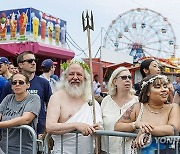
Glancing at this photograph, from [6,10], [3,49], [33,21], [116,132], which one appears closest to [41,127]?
[116,132]

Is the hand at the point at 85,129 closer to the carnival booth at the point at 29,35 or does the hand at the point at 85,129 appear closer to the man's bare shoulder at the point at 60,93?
the man's bare shoulder at the point at 60,93

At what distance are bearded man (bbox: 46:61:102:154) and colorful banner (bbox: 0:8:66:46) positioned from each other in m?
9.40

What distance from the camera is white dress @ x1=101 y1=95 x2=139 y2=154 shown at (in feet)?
11.8

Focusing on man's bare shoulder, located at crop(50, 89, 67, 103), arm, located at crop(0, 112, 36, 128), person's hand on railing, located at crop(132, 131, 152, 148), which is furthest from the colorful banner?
person's hand on railing, located at crop(132, 131, 152, 148)

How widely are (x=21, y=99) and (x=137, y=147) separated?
154cm

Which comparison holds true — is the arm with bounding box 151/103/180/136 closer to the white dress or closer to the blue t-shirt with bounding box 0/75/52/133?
the white dress

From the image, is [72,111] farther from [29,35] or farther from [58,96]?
[29,35]

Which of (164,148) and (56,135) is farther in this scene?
(56,135)

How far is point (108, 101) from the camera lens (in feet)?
12.9

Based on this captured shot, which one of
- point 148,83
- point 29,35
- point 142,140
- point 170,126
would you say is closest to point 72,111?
point 148,83

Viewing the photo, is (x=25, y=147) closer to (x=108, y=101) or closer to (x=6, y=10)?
(x=108, y=101)

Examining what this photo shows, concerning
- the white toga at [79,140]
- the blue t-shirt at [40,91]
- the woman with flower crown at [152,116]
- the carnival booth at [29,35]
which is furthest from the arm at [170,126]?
the carnival booth at [29,35]

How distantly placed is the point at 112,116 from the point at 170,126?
2.86 feet

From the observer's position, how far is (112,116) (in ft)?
12.3
